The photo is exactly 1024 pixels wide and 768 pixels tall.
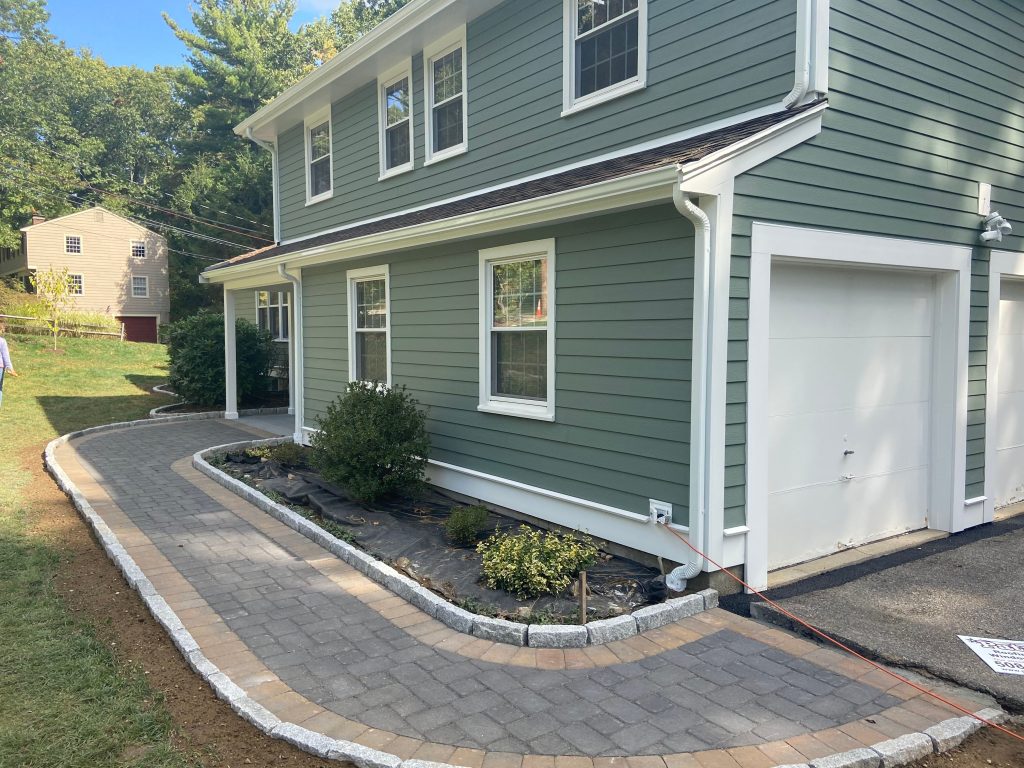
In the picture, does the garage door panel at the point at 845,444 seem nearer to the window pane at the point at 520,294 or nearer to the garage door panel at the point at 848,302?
the garage door panel at the point at 848,302

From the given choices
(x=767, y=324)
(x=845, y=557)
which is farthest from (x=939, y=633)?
(x=767, y=324)

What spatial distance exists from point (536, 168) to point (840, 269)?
10.8 feet

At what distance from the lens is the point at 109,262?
128ft

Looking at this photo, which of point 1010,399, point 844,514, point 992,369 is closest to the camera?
point 844,514

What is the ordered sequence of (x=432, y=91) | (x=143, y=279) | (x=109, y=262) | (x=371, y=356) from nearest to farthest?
(x=432, y=91), (x=371, y=356), (x=109, y=262), (x=143, y=279)

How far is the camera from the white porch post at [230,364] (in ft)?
44.7

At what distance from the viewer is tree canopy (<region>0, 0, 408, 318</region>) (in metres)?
34.1

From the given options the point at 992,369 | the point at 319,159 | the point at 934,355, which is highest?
the point at 319,159

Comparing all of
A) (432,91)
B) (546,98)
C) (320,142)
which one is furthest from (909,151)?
(320,142)

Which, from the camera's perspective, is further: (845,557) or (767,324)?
(845,557)

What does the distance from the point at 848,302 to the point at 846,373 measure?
0.61 m

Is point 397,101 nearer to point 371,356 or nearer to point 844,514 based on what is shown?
point 371,356

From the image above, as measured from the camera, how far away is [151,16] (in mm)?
40500

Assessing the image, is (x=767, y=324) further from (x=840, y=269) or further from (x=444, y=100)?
(x=444, y=100)
